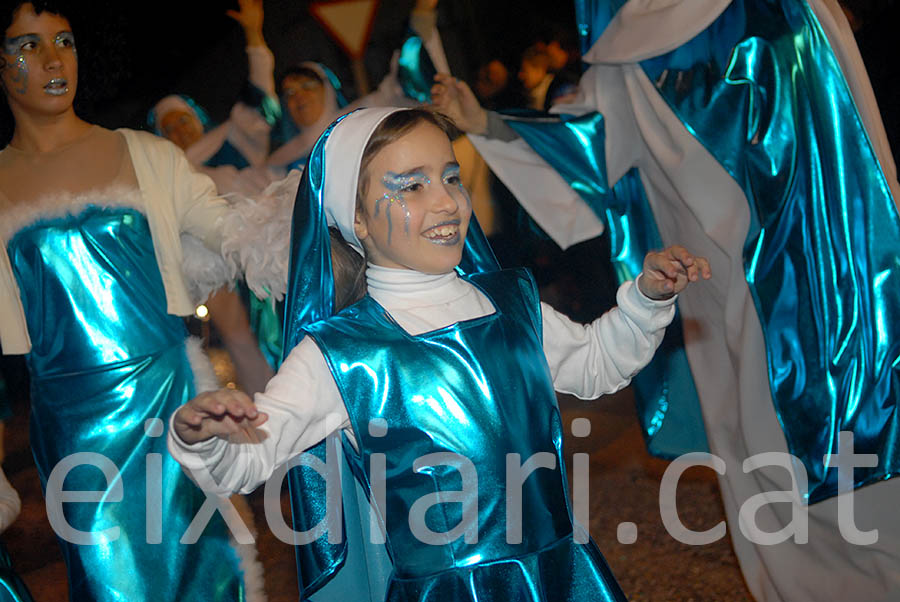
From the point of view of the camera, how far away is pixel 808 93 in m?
2.11

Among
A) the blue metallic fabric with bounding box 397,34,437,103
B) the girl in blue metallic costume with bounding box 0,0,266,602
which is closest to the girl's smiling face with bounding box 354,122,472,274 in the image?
the girl in blue metallic costume with bounding box 0,0,266,602

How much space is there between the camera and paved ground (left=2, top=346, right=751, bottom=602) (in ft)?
8.12

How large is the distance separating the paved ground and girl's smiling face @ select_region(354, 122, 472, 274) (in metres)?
1.37

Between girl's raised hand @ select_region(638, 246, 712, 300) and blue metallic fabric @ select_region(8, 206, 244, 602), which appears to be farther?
blue metallic fabric @ select_region(8, 206, 244, 602)

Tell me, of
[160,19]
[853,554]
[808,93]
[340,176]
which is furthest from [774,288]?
[160,19]

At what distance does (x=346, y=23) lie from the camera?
3.44 meters

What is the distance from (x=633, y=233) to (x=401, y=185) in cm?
126

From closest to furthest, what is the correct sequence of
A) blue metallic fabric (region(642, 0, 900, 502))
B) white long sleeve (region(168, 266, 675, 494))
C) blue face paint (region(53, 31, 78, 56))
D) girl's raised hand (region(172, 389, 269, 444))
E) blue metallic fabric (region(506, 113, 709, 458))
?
girl's raised hand (region(172, 389, 269, 444)) → white long sleeve (region(168, 266, 675, 494)) → blue metallic fabric (region(642, 0, 900, 502)) → blue face paint (region(53, 31, 78, 56)) → blue metallic fabric (region(506, 113, 709, 458))

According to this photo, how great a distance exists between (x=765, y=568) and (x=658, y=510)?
2.02 feet

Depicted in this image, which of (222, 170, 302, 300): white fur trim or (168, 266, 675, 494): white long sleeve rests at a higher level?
(222, 170, 302, 300): white fur trim

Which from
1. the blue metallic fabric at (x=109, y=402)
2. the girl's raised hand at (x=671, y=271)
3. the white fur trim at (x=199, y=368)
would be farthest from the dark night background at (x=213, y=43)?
the girl's raised hand at (x=671, y=271)

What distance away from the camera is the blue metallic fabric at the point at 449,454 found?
1424 mm

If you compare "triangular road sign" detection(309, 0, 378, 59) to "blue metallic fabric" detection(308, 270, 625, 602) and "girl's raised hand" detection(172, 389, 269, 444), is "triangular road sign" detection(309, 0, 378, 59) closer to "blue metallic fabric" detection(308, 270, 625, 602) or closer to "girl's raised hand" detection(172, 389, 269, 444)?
"blue metallic fabric" detection(308, 270, 625, 602)

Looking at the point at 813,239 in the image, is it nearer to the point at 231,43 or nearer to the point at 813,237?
the point at 813,237
